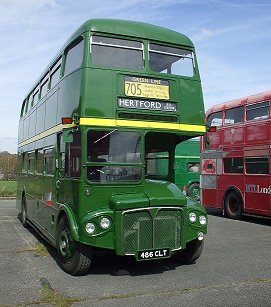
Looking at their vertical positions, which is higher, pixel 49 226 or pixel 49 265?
pixel 49 226

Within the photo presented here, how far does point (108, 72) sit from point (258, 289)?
12.9 ft

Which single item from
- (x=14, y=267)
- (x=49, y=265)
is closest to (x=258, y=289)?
(x=49, y=265)

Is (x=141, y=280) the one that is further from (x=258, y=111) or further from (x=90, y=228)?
(x=258, y=111)

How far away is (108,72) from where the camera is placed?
6.84 meters

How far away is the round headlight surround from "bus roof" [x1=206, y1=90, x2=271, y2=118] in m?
8.67

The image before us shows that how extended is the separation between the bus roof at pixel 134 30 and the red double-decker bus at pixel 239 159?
17.9 ft

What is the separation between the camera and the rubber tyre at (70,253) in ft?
21.6

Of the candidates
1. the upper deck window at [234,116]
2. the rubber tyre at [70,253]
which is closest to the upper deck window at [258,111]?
the upper deck window at [234,116]

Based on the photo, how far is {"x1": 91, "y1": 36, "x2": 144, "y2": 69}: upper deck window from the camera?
22.6 ft

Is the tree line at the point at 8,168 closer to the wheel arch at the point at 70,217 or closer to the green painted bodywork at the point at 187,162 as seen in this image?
the green painted bodywork at the point at 187,162

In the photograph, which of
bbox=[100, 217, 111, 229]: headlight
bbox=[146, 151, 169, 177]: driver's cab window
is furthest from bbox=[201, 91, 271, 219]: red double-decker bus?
bbox=[100, 217, 111, 229]: headlight

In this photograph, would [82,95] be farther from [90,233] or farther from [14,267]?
[14,267]

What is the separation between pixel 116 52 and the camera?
706cm

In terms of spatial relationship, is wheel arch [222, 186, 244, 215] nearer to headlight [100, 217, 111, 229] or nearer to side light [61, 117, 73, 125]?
headlight [100, 217, 111, 229]
